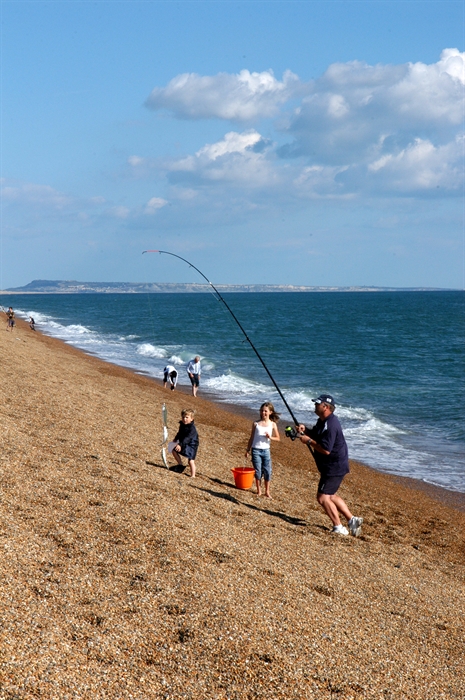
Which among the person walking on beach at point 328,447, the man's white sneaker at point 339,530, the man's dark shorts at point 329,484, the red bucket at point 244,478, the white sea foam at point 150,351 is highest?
the person walking on beach at point 328,447

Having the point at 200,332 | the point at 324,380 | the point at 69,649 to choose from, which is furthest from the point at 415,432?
the point at 200,332

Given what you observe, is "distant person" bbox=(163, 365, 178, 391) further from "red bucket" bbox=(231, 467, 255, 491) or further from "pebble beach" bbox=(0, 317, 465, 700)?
"red bucket" bbox=(231, 467, 255, 491)

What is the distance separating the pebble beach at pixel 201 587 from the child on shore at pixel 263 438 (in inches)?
20.2

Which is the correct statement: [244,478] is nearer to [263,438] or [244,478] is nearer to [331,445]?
[263,438]

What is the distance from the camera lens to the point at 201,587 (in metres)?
5.91

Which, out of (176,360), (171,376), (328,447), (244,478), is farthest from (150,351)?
(328,447)

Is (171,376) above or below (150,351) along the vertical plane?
above

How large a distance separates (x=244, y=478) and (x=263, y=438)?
0.90 m

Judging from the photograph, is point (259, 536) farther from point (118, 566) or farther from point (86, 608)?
point (86, 608)

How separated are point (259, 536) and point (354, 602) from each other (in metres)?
1.71

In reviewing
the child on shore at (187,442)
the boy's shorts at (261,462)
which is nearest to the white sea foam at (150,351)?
the child on shore at (187,442)

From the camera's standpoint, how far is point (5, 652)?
4.38 metres

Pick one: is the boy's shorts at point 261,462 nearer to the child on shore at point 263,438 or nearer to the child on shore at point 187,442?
the child on shore at point 263,438

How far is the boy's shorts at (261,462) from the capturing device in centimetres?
988
